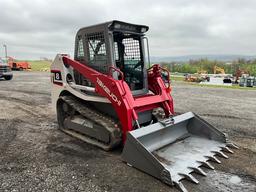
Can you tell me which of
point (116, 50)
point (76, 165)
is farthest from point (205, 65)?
point (76, 165)

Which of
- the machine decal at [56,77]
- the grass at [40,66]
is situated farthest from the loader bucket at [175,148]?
the grass at [40,66]

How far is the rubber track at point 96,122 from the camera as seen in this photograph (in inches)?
179

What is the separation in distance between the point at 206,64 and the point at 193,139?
46.3 meters

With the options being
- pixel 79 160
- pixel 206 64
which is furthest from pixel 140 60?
pixel 206 64

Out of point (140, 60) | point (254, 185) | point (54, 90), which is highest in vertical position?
point (140, 60)

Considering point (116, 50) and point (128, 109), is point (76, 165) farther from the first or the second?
point (116, 50)

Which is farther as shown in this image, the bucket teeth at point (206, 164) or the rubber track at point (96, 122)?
the rubber track at point (96, 122)

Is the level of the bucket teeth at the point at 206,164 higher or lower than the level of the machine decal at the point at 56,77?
lower

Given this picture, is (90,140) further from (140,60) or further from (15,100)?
(15,100)

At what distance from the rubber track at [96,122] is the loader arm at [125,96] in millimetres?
171

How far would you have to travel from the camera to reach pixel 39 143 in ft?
17.4

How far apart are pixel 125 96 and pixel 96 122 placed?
0.84 m

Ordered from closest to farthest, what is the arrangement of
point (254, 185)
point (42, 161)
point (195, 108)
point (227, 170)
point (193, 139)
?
point (254, 185)
point (227, 170)
point (42, 161)
point (193, 139)
point (195, 108)

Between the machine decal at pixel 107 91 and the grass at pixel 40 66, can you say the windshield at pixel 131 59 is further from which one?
the grass at pixel 40 66
